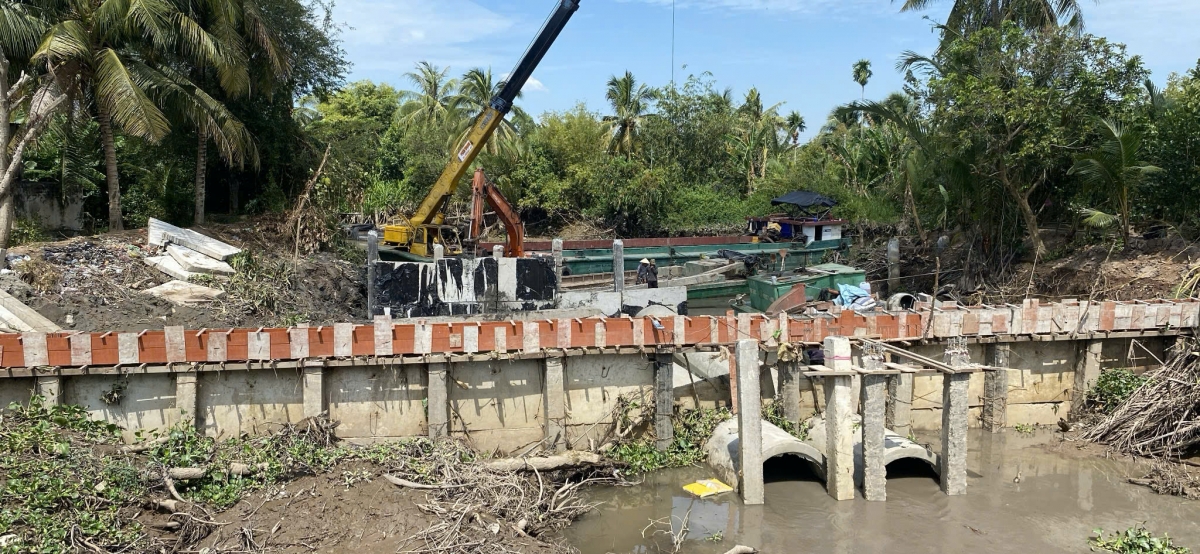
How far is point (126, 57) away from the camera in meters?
16.4

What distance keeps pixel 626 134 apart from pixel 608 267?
511 inches

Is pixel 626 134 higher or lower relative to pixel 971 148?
higher

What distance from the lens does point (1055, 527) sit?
33.0 ft

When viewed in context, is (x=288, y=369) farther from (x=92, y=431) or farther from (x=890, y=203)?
(x=890, y=203)

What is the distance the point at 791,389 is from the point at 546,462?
407cm

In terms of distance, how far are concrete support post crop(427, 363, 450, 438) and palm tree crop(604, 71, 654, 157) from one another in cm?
2621

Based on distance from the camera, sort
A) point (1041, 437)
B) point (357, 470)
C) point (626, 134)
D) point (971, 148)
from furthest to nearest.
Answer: point (626, 134) < point (971, 148) < point (1041, 437) < point (357, 470)

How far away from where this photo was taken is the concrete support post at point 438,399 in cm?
1092

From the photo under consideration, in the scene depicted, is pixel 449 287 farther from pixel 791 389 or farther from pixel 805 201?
pixel 805 201

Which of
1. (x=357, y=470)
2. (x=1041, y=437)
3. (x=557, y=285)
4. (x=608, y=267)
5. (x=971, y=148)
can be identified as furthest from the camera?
(x=608, y=267)

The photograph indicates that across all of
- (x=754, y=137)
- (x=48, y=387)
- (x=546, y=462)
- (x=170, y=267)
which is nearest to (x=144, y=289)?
(x=170, y=267)

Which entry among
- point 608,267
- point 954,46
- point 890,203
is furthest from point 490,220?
point 954,46

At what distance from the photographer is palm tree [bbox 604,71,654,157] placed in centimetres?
3588

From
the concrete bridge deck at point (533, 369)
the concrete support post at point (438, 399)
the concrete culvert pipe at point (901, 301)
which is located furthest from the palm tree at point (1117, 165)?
the concrete support post at point (438, 399)
